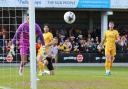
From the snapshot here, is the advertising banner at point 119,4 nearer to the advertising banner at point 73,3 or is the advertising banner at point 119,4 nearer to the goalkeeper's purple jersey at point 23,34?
the advertising banner at point 73,3

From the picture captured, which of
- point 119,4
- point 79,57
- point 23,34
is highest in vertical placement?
point 119,4

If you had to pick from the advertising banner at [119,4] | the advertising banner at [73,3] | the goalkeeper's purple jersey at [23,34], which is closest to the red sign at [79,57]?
the advertising banner at [73,3]

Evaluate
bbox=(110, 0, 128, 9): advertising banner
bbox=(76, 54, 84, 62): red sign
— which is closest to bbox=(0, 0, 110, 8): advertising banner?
bbox=(110, 0, 128, 9): advertising banner

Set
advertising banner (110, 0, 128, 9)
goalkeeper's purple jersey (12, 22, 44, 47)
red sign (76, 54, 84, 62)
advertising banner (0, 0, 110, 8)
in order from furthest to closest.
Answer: advertising banner (110, 0, 128, 9) < advertising banner (0, 0, 110, 8) < red sign (76, 54, 84, 62) < goalkeeper's purple jersey (12, 22, 44, 47)

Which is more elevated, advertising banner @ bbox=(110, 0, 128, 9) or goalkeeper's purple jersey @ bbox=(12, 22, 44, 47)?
advertising banner @ bbox=(110, 0, 128, 9)

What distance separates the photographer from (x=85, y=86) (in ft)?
49.1

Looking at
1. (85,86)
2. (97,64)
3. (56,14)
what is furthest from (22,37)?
(56,14)

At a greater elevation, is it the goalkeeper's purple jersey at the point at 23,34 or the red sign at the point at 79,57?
the goalkeeper's purple jersey at the point at 23,34

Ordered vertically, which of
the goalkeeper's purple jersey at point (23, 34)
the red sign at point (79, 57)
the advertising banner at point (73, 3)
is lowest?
the red sign at point (79, 57)

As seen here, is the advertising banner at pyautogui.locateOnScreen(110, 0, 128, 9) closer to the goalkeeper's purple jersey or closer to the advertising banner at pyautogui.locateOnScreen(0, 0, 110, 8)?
the advertising banner at pyautogui.locateOnScreen(0, 0, 110, 8)

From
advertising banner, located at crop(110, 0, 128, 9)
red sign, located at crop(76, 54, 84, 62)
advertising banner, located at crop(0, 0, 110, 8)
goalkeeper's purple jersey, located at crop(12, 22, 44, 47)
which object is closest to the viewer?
goalkeeper's purple jersey, located at crop(12, 22, 44, 47)

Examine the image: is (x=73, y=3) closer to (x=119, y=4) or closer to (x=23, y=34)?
(x=119, y=4)

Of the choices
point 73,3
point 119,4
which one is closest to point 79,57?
point 73,3

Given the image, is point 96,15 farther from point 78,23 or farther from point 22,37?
point 22,37
